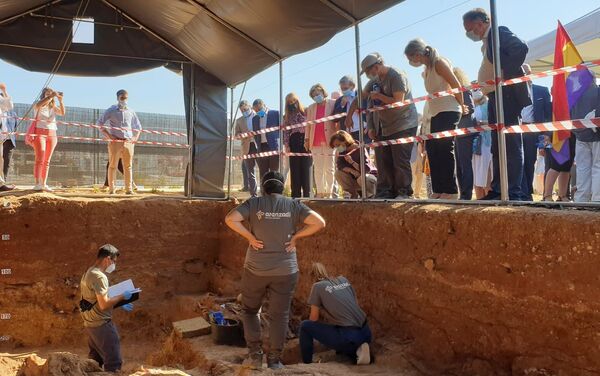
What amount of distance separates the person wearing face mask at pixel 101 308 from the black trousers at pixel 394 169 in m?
3.12

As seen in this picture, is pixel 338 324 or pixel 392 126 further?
pixel 392 126

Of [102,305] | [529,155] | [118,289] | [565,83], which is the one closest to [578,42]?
[565,83]

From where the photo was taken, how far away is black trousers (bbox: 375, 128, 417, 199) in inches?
225

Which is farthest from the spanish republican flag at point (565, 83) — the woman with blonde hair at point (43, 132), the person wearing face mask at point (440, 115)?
the woman with blonde hair at point (43, 132)

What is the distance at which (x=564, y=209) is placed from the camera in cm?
370

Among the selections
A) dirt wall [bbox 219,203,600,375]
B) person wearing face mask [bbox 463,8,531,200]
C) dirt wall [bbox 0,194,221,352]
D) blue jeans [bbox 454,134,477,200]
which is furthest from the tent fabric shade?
dirt wall [bbox 0,194,221,352]

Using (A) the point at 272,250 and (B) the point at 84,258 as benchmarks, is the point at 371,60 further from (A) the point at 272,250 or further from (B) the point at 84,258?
(B) the point at 84,258

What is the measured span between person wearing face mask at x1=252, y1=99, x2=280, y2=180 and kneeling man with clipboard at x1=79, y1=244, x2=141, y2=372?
3744 mm

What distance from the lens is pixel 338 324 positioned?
497 centimetres

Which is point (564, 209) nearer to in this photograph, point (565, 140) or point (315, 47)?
point (565, 140)

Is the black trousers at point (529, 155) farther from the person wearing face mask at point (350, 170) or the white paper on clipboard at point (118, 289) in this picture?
the white paper on clipboard at point (118, 289)

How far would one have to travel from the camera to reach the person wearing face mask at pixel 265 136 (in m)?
9.08

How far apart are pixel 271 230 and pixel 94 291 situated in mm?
2028

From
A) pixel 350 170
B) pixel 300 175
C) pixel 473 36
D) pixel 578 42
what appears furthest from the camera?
pixel 300 175
